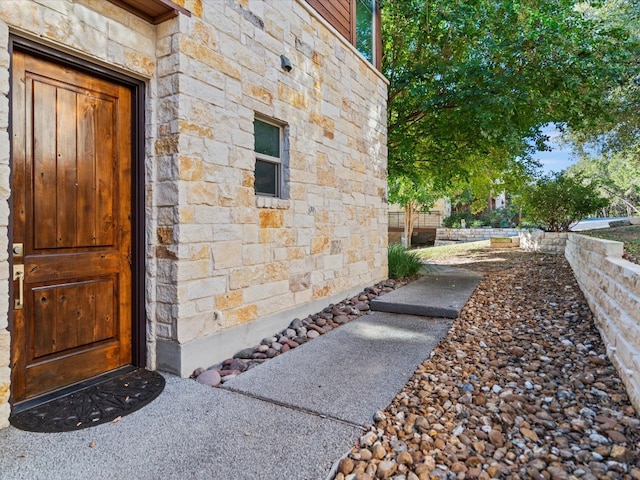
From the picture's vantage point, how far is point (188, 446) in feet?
6.10

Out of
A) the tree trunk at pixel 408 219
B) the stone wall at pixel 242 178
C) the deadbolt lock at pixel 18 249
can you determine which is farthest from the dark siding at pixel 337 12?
the tree trunk at pixel 408 219

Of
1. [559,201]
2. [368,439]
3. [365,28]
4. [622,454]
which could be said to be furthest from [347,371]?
[559,201]

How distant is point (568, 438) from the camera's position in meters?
2.01

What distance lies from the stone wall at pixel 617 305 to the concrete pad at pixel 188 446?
1730 mm

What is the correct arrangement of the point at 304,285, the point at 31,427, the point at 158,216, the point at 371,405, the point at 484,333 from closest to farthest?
the point at 31,427 < the point at 371,405 < the point at 158,216 < the point at 484,333 < the point at 304,285

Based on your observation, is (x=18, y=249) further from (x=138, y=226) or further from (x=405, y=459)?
(x=405, y=459)

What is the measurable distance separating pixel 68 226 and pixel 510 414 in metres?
2.94

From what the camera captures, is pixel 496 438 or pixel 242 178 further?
pixel 242 178

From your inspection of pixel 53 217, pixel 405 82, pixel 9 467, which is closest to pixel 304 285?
pixel 53 217

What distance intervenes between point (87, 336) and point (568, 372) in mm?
3379

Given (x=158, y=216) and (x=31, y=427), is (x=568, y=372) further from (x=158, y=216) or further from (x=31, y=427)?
(x=31, y=427)

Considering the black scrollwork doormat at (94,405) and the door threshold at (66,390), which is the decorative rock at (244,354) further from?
the door threshold at (66,390)

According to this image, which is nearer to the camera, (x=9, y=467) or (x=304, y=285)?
(x=9, y=467)

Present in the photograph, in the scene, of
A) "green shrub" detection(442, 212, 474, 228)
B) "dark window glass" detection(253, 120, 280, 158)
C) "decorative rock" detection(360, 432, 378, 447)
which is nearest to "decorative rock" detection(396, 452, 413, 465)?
"decorative rock" detection(360, 432, 378, 447)
